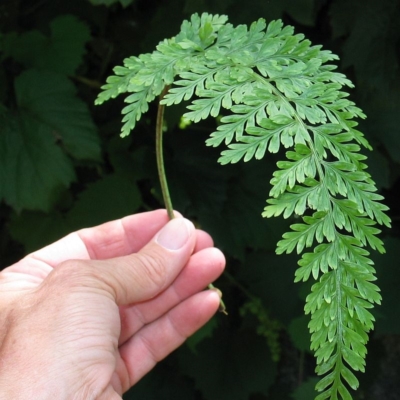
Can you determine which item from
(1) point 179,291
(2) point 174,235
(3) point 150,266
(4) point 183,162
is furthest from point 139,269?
(4) point 183,162

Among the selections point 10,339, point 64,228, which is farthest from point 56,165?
point 10,339

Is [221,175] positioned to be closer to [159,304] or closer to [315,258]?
[159,304]

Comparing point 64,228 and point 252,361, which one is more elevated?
point 64,228

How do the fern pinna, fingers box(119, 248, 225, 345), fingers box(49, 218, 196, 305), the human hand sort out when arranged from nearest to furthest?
the fern pinna < the human hand < fingers box(49, 218, 196, 305) < fingers box(119, 248, 225, 345)

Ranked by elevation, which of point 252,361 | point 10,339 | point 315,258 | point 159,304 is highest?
point 315,258

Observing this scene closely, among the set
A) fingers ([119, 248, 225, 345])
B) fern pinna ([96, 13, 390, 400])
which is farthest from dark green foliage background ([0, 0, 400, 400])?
fern pinna ([96, 13, 390, 400])

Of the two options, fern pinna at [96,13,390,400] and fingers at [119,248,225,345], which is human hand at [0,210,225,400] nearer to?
fingers at [119,248,225,345]
